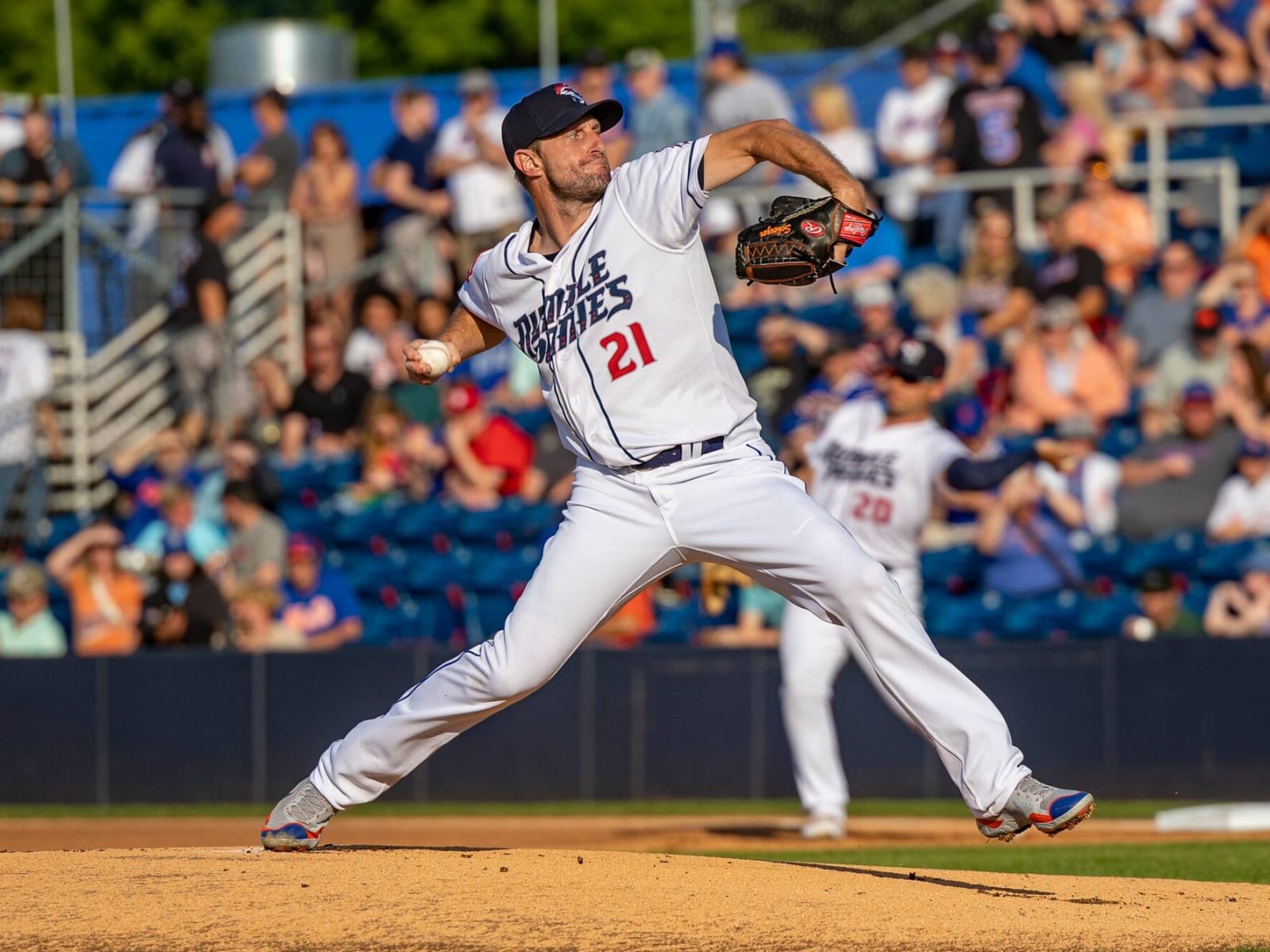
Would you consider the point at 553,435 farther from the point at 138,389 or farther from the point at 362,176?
the point at 362,176

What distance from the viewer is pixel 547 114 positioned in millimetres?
6031

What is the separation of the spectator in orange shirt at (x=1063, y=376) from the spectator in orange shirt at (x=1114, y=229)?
954 mm

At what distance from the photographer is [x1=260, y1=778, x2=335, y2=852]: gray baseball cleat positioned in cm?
634

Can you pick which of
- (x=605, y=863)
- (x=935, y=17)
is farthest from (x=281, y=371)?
(x=605, y=863)

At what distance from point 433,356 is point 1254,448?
22.4ft

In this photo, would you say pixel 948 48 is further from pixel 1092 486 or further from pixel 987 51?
pixel 1092 486

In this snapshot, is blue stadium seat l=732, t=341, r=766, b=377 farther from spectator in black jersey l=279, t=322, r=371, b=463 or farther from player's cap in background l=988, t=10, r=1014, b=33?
player's cap in background l=988, t=10, r=1014, b=33

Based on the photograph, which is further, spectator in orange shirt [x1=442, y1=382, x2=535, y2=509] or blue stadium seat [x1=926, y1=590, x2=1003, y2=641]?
spectator in orange shirt [x1=442, y1=382, x2=535, y2=509]

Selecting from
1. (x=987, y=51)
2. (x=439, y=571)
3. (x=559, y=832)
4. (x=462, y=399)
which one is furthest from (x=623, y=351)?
(x=987, y=51)

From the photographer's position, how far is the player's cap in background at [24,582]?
1263 cm

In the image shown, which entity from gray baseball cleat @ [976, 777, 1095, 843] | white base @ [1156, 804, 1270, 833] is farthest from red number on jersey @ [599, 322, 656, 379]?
white base @ [1156, 804, 1270, 833]

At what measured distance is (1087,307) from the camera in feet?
42.2

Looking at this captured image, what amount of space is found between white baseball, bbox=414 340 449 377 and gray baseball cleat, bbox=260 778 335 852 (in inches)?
54.9

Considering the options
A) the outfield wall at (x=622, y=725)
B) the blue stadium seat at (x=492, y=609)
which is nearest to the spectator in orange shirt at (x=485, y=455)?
the blue stadium seat at (x=492, y=609)
